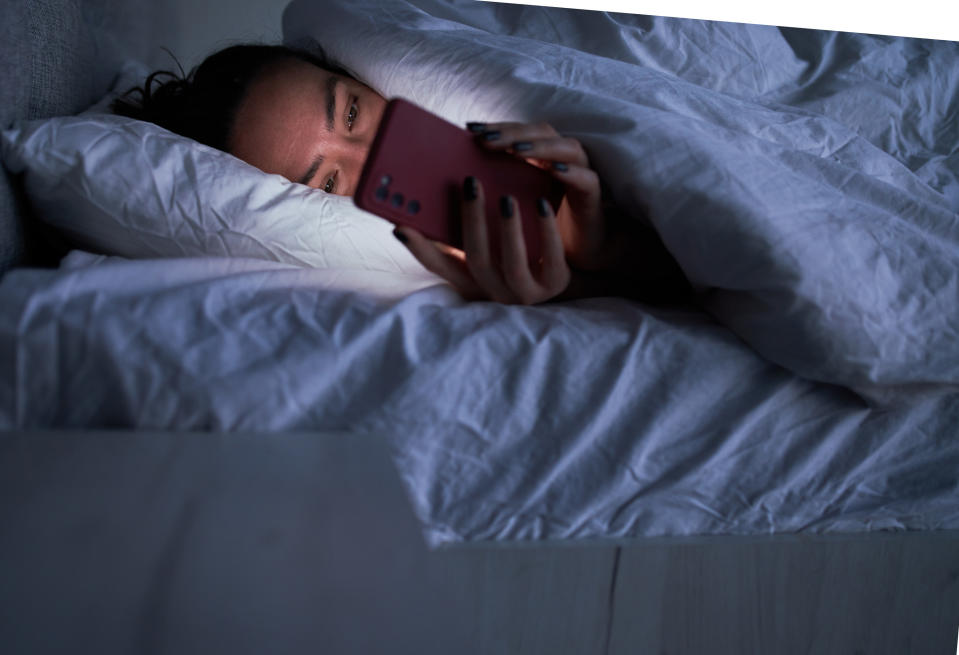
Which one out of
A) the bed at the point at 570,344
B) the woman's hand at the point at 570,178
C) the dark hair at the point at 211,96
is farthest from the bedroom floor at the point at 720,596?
the dark hair at the point at 211,96

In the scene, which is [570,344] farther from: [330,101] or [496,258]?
[330,101]

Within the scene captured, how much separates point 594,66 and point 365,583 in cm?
52

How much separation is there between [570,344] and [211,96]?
507mm

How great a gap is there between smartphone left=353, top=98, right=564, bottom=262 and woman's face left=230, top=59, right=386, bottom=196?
9.2 inches

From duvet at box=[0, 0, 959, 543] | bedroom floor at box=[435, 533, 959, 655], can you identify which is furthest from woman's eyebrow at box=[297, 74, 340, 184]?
bedroom floor at box=[435, 533, 959, 655]

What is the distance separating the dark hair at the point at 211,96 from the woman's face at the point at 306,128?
0.02 metres

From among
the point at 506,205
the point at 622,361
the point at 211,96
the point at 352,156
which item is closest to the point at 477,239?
the point at 506,205

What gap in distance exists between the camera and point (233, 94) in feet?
2.38

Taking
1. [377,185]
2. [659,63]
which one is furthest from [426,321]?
[659,63]

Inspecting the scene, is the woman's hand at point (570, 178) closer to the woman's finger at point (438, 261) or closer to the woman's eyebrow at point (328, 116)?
the woman's finger at point (438, 261)

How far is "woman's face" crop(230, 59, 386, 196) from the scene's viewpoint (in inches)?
27.2

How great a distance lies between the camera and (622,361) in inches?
19.0

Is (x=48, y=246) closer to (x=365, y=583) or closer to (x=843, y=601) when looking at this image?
(x=365, y=583)

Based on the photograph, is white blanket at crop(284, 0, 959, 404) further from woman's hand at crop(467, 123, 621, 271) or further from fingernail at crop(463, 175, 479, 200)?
fingernail at crop(463, 175, 479, 200)
